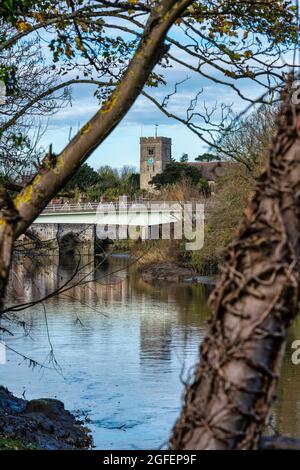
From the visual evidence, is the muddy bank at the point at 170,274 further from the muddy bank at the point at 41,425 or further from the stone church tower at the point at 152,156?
the stone church tower at the point at 152,156

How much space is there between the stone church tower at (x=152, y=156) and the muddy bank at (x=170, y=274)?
7136 centimetres

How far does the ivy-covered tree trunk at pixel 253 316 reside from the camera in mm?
2230

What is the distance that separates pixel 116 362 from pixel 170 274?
22.2 meters

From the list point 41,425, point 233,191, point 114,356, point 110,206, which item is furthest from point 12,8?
point 110,206

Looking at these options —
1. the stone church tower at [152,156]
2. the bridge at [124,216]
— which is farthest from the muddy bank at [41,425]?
the stone church tower at [152,156]

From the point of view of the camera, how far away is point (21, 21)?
716cm

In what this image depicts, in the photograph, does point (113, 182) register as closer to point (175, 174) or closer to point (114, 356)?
point (175, 174)

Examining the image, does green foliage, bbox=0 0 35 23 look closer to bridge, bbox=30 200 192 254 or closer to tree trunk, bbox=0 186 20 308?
tree trunk, bbox=0 186 20 308

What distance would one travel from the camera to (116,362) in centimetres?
1914

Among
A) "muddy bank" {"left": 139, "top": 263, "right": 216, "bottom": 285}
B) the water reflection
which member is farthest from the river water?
"muddy bank" {"left": 139, "top": 263, "right": 216, "bottom": 285}

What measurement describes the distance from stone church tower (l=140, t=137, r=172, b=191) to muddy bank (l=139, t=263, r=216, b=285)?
7136cm

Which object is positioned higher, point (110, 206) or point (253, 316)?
point (110, 206)
